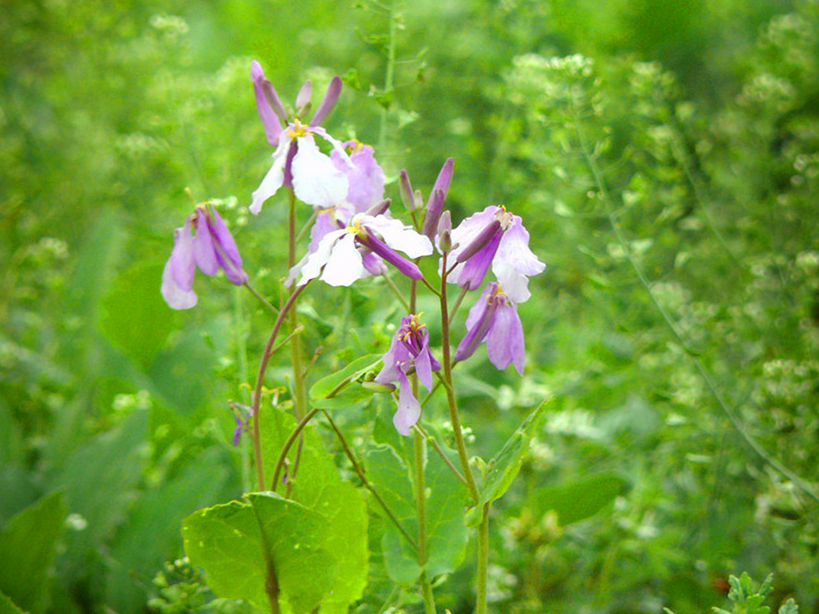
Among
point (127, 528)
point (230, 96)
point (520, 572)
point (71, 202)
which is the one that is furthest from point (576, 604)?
point (71, 202)

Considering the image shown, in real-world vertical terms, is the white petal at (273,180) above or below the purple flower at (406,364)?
above

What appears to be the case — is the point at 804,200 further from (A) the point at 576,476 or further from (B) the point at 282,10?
(B) the point at 282,10

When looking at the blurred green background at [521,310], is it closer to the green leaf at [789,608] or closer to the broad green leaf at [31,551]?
the broad green leaf at [31,551]

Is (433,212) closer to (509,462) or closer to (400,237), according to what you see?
(400,237)

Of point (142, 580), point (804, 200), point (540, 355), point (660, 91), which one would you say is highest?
point (660, 91)

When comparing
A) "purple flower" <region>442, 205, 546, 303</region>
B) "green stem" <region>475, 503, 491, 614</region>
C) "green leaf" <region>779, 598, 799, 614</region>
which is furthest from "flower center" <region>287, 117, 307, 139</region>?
"green leaf" <region>779, 598, 799, 614</region>

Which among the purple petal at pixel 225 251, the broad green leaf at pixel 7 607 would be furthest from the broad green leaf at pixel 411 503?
the broad green leaf at pixel 7 607
